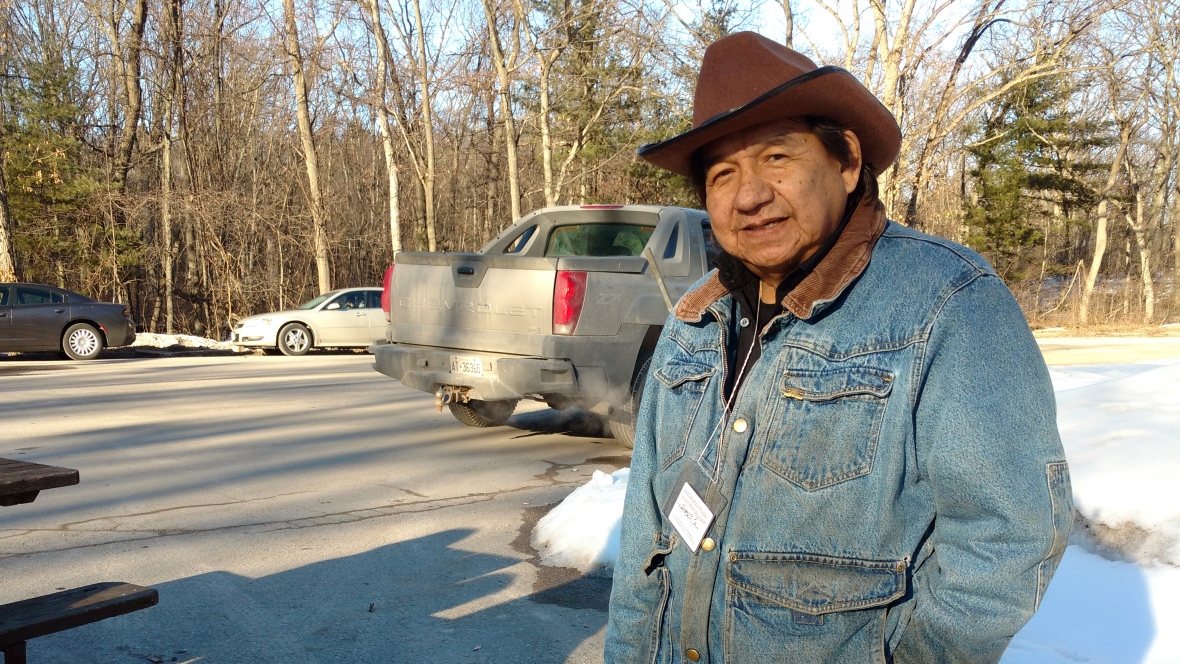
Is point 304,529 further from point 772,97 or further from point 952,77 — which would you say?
point 952,77

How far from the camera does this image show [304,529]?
19.7 ft

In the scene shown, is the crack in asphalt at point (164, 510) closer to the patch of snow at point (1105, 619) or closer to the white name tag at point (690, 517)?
the patch of snow at point (1105, 619)

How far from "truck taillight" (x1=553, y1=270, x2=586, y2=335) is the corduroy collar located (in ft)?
19.1

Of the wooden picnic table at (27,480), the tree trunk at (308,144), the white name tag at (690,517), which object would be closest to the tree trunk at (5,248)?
the tree trunk at (308,144)

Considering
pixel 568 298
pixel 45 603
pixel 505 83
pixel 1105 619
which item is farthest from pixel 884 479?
pixel 505 83

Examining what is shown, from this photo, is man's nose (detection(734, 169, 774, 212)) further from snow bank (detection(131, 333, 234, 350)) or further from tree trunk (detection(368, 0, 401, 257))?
tree trunk (detection(368, 0, 401, 257))

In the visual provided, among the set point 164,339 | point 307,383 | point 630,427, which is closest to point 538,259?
point 630,427

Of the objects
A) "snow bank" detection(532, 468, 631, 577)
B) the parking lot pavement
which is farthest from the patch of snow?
"snow bank" detection(532, 468, 631, 577)

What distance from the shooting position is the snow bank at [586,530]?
530 cm

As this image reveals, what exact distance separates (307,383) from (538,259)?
7.07m

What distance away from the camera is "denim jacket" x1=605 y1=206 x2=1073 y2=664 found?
4.91ft

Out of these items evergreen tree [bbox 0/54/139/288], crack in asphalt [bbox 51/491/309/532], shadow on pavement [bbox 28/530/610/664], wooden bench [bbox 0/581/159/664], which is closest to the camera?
wooden bench [bbox 0/581/159/664]

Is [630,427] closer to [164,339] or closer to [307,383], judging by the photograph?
[307,383]

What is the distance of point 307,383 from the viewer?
13.7 m
